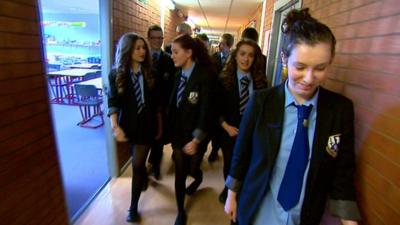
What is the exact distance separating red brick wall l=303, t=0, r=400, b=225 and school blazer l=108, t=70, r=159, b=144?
1.40 m

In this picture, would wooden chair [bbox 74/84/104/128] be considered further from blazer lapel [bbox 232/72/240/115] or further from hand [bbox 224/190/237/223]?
hand [bbox 224/190/237/223]

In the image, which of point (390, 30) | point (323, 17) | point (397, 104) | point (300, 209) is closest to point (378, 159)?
point (397, 104)

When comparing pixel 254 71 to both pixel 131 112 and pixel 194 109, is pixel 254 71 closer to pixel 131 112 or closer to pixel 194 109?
pixel 194 109

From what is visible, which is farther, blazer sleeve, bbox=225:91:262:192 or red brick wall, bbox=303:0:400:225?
blazer sleeve, bbox=225:91:262:192

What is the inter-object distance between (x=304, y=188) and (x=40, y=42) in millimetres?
1564

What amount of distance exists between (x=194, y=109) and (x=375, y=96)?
1116 millimetres

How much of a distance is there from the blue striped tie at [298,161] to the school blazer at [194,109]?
0.92 meters

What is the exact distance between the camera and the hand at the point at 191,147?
1.80 meters

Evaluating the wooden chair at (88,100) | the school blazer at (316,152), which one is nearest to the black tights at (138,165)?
the school blazer at (316,152)

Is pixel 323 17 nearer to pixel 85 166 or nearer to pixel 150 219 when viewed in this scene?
pixel 150 219

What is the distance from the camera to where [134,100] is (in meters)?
1.91

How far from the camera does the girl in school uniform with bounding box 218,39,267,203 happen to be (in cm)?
196

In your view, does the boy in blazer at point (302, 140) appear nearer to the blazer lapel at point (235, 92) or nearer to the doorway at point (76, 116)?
the blazer lapel at point (235, 92)

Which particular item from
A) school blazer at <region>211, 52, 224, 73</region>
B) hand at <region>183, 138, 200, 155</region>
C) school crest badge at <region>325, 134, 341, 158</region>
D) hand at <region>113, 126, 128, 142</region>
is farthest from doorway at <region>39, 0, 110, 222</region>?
school crest badge at <region>325, 134, 341, 158</region>
